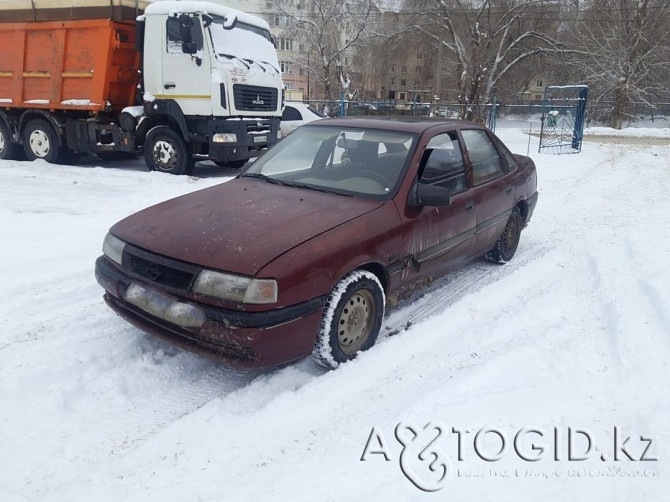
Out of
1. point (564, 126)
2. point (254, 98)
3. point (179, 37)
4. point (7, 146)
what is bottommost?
point (7, 146)

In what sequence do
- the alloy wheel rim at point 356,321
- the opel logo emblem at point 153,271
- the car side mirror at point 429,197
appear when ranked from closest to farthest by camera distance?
the opel logo emblem at point 153,271
the alloy wheel rim at point 356,321
the car side mirror at point 429,197

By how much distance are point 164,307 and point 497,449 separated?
1.99 meters

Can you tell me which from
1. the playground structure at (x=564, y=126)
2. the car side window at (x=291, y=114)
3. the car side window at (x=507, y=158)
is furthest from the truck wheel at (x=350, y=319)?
the playground structure at (x=564, y=126)

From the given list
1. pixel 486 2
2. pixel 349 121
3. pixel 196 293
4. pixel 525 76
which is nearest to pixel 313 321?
pixel 196 293

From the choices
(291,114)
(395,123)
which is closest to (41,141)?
(291,114)

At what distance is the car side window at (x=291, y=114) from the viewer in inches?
611

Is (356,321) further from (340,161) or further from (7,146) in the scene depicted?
(7,146)

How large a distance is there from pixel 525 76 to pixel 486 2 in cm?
1192

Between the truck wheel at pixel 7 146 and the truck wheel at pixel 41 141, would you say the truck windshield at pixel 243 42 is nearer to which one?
the truck wheel at pixel 41 141

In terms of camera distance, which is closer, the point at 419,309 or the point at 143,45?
the point at 419,309

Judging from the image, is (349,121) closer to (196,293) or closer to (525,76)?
(196,293)

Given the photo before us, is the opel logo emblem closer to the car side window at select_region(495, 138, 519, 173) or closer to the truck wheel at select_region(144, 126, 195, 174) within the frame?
the car side window at select_region(495, 138, 519, 173)

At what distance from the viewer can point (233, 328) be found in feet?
9.65

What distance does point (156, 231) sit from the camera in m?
3.42
